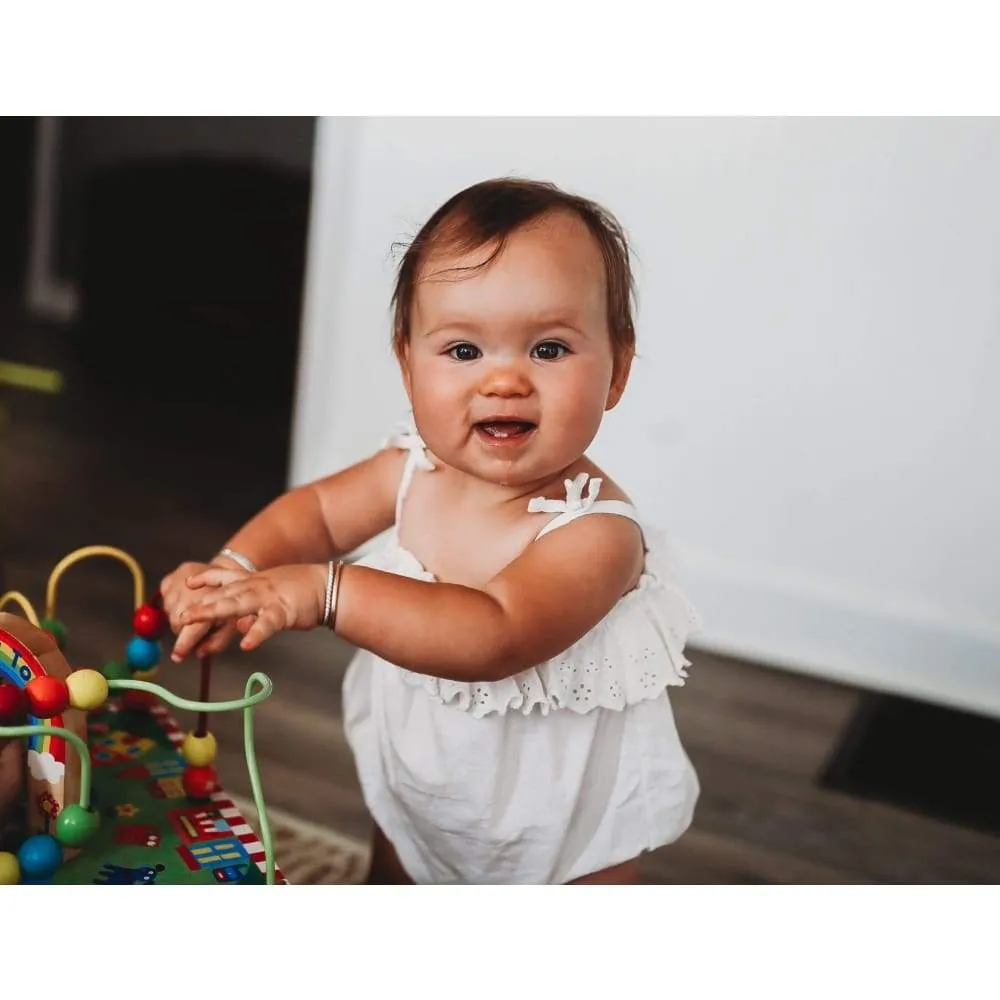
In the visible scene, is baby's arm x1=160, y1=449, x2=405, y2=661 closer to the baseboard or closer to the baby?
the baby

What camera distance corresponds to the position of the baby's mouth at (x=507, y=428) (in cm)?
64

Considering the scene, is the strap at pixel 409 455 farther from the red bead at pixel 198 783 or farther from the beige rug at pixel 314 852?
the beige rug at pixel 314 852

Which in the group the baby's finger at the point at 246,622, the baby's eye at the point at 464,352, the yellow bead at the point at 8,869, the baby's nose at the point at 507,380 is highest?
the baby's eye at the point at 464,352

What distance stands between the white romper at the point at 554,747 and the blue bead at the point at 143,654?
141 millimetres

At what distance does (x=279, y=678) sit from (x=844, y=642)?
0.41 metres

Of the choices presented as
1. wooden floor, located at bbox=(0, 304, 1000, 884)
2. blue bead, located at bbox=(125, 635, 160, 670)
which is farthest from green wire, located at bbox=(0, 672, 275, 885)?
wooden floor, located at bbox=(0, 304, 1000, 884)

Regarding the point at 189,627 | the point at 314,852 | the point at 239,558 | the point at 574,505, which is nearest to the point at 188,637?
the point at 189,627

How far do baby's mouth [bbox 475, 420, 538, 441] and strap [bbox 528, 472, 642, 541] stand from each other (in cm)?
4

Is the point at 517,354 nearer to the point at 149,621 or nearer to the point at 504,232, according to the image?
the point at 504,232

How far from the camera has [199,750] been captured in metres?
0.71

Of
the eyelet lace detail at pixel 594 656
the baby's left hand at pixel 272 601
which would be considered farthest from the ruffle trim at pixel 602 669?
the baby's left hand at pixel 272 601

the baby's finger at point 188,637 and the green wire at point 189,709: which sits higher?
the baby's finger at point 188,637

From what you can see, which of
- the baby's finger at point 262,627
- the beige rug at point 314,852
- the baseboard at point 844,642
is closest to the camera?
the baby's finger at point 262,627
